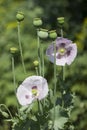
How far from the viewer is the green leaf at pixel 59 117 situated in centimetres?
160

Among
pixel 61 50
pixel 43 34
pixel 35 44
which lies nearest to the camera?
pixel 43 34

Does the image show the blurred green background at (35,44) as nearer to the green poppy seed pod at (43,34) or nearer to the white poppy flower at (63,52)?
the white poppy flower at (63,52)

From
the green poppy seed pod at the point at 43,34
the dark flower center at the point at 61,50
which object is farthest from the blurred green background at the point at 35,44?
the green poppy seed pod at the point at 43,34

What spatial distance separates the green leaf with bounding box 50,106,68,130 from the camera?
5.25ft

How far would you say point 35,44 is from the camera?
13.5 ft

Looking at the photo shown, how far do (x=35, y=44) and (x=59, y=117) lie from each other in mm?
2514

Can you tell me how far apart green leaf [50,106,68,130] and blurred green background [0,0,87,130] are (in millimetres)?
1507

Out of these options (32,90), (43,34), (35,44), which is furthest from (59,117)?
(35,44)

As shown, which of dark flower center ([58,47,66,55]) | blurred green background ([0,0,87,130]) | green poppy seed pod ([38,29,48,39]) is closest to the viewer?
green poppy seed pod ([38,29,48,39])

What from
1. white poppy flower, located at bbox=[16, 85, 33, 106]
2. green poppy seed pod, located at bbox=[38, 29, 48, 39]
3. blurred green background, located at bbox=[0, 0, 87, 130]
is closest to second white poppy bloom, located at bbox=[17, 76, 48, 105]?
white poppy flower, located at bbox=[16, 85, 33, 106]

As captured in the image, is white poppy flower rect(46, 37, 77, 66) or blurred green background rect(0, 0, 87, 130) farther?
blurred green background rect(0, 0, 87, 130)

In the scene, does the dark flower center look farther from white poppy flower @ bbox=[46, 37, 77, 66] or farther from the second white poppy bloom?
the second white poppy bloom

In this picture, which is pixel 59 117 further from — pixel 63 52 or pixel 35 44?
pixel 35 44

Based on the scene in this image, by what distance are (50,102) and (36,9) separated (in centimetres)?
304
